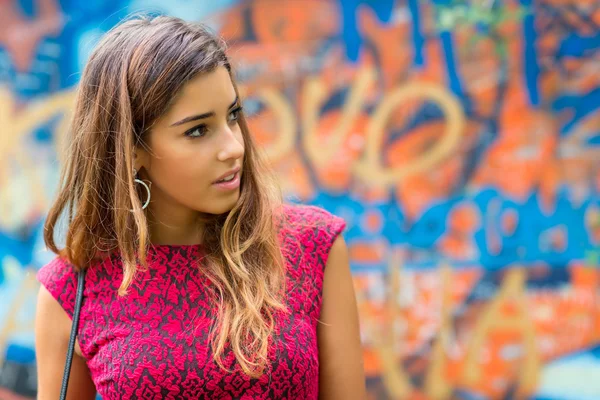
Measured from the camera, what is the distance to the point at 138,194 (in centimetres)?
213

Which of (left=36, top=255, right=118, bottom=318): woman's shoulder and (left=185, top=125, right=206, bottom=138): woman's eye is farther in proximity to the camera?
(left=36, top=255, right=118, bottom=318): woman's shoulder

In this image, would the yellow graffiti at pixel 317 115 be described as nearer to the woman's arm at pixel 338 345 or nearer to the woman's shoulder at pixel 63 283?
the woman's arm at pixel 338 345

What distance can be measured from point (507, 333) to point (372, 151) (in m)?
1.10

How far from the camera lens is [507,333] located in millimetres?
3469

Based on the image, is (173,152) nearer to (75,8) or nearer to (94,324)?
(94,324)

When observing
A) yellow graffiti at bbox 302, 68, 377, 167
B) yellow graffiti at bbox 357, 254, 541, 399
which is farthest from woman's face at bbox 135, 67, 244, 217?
yellow graffiti at bbox 357, 254, 541, 399

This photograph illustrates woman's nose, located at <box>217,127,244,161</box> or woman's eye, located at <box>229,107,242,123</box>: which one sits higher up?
woman's eye, located at <box>229,107,242,123</box>

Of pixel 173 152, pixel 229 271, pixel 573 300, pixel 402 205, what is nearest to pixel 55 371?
pixel 229 271

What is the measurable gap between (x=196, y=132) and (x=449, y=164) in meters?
1.86

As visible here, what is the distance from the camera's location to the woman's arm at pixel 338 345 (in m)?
2.09

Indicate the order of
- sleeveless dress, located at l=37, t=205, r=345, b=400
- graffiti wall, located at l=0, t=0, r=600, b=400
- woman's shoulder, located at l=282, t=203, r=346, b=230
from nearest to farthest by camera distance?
1. sleeveless dress, located at l=37, t=205, r=345, b=400
2. woman's shoulder, located at l=282, t=203, r=346, b=230
3. graffiti wall, located at l=0, t=0, r=600, b=400

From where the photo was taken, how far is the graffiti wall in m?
3.42

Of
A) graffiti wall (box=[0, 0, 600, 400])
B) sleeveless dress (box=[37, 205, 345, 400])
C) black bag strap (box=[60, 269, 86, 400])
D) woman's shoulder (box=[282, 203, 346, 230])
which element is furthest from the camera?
graffiti wall (box=[0, 0, 600, 400])

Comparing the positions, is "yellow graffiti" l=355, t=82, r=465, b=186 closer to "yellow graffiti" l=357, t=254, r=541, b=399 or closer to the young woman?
"yellow graffiti" l=357, t=254, r=541, b=399
